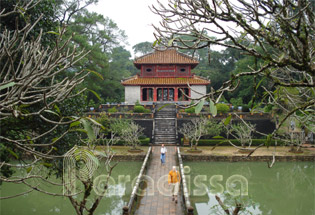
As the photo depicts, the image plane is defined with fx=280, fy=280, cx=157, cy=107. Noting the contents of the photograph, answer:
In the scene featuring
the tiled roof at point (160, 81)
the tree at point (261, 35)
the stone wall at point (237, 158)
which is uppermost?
the tiled roof at point (160, 81)

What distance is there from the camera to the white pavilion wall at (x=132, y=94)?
23.7 meters

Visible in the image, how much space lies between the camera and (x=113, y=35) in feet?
94.5

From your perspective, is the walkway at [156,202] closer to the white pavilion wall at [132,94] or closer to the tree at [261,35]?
the tree at [261,35]

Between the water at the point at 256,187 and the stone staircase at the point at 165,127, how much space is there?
12.5ft

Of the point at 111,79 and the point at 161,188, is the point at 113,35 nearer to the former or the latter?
the point at 111,79

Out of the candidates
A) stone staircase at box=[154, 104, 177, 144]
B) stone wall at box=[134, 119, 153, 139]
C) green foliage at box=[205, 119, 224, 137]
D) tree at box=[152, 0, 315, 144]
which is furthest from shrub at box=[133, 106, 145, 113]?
tree at box=[152, 0, 315, 144]

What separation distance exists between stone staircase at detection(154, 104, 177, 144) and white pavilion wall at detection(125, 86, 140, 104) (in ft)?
13.0

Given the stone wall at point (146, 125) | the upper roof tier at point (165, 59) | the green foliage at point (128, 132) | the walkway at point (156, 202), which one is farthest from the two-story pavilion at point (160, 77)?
the walkway at point (156, 202)

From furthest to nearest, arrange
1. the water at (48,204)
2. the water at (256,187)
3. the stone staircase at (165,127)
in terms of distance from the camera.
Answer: the stone staircase at (165,127) < the water at (256,187) < the water at (48,204)

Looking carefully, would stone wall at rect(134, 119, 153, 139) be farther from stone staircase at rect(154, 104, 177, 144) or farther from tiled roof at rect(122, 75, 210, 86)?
tiled roof at rect(122, 75, 210, 86)

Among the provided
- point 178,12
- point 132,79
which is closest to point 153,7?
point 178,12

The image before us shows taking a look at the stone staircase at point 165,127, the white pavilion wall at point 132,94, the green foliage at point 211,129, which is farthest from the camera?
the white pavilion wall at point 132,94

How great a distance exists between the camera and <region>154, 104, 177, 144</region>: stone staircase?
56.7 feet

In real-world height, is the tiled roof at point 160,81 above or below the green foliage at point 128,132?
above
